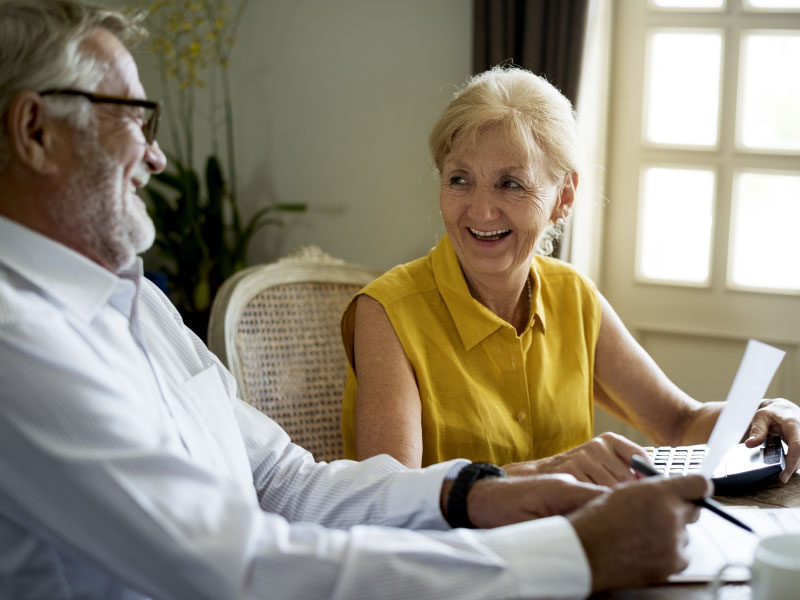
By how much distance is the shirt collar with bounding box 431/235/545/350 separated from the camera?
1.59 m

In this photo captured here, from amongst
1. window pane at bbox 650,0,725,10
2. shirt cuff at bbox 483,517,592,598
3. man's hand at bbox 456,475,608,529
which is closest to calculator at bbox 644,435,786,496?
man's hand at bbox 456,475,608,529

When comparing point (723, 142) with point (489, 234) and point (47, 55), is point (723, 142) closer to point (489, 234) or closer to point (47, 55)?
point (489, 234)

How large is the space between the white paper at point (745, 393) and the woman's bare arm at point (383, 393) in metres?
0.54

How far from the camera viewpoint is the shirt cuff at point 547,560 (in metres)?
0.83

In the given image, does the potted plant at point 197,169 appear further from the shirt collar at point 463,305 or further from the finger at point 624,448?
the finger at point 624,448

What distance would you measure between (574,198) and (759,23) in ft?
4.06

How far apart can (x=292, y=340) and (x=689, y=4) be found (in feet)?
5.67

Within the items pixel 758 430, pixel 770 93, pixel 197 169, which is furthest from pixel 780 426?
pixel 197 169

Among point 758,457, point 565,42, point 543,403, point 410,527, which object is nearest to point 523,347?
point 543,403

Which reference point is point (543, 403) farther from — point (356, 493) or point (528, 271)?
point (356, 493)

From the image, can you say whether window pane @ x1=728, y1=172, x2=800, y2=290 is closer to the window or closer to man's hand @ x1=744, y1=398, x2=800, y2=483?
the window

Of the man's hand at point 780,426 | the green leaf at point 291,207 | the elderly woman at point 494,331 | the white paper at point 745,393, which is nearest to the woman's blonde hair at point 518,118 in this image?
the elderly woman at point 494,331

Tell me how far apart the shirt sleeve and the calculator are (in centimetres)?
43

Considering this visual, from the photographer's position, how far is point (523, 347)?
64.2 inches
